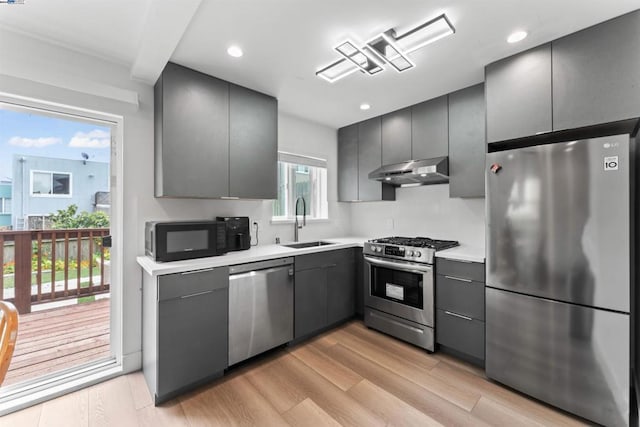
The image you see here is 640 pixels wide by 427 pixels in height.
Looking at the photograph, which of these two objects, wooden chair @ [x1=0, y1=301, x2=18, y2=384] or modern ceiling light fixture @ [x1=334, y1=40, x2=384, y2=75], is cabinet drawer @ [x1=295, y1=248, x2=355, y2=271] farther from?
wooden chair @ [x1=0, y1=301, x2=18, y2=384]

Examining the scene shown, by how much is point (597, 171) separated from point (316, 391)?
232 cm

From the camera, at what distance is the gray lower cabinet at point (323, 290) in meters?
2.60

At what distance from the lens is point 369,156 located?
342cm

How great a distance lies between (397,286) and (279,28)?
2400 millimetres

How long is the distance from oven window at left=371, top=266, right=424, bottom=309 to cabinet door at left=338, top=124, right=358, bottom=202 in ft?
3.71

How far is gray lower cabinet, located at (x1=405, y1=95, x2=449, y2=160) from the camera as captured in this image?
8.92 feet

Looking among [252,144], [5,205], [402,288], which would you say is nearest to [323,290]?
[402,288]

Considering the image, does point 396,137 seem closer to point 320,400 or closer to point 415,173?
point 415,173

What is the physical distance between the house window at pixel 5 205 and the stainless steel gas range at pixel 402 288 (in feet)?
9.44

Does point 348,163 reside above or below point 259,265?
above

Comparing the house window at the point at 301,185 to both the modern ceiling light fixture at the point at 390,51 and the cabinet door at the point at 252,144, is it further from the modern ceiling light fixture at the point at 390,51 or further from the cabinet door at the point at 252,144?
the modern ceiling light fixture at the point at 390,51

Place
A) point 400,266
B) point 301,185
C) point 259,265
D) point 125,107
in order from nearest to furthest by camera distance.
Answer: point 125,107
point 259,265
point 400,266
point 301,185

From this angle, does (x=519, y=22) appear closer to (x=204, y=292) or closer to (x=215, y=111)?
(x=215, y=111)

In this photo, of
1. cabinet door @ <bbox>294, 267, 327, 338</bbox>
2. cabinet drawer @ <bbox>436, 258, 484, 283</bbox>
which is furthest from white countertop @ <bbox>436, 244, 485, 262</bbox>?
cabinet door @ <bbox>294, 267, 327, 338</bbox>
